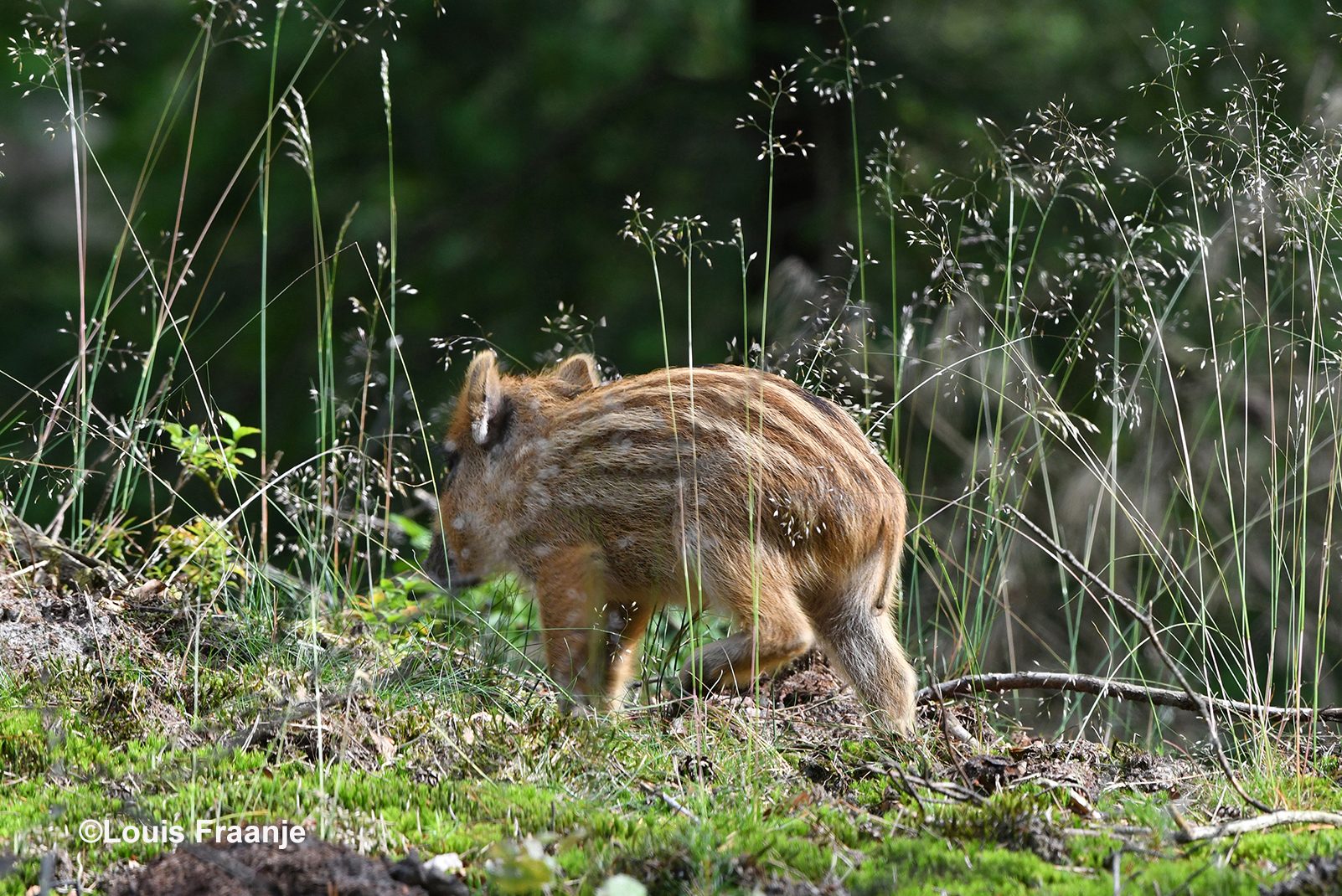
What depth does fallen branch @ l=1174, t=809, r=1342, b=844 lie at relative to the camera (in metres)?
2.07

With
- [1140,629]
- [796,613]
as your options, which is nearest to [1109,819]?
[796,613]

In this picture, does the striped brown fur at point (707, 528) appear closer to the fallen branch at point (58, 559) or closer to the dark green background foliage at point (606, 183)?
the fallen branch at point (58, 559)

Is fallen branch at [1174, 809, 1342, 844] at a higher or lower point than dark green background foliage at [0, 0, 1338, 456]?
lower

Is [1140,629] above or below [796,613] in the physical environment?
below

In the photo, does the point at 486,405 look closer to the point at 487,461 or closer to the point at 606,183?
the point at 487,461

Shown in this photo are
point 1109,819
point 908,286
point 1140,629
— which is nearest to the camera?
point 1109,819

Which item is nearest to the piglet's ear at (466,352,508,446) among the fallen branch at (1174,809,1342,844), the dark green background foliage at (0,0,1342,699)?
the fallen branch at (1174,809,1342,844)

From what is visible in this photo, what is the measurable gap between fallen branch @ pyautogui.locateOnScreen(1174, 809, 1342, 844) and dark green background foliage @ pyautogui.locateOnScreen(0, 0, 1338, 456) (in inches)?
185

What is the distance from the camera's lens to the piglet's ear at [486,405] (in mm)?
3605

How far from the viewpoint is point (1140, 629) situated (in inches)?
165

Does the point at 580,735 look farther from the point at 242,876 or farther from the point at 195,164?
the point at 195,164

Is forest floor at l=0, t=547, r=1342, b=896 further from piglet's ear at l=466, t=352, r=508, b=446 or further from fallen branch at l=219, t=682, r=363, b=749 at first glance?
piglet's ear at l=466, t=352, r=508, b=446

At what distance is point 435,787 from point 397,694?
17.8 inches

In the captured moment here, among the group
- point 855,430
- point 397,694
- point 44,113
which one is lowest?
point 397,694
